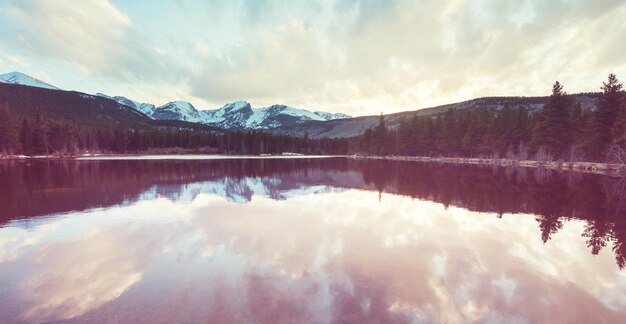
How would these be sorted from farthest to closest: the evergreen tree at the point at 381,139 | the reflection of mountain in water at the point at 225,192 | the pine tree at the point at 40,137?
the evergreen tree at the point at 381,139
the pine tree at the point at 40,137
the reflection of mountain in water at the point at 225,192

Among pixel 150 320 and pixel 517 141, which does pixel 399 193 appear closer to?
pixel 150 320

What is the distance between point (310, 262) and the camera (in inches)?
395

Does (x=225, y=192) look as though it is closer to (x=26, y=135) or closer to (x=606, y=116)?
(x=606, y=116)

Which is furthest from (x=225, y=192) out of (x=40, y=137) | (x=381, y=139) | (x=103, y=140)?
(x=103, y=140)

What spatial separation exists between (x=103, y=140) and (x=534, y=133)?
505 ft

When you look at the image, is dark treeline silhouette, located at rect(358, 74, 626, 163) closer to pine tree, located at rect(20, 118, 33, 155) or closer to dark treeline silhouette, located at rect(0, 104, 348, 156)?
dark treeline silhouette, located at rect(0, 104, 348, 156)

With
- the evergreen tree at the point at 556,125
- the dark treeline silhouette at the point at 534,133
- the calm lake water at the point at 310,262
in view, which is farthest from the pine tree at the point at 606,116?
the calm lake water at the point at 310,262

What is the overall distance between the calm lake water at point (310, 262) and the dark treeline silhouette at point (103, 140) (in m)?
96.1

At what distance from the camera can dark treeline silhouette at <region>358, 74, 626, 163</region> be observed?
50406 millimetres

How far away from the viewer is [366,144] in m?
142

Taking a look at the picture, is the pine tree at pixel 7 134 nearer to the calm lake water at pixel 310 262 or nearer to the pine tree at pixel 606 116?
the calm lake water at pixel 310 262

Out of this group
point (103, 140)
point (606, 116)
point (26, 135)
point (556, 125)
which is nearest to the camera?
Result: point (606, 116)

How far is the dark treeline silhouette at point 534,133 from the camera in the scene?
5041 cm

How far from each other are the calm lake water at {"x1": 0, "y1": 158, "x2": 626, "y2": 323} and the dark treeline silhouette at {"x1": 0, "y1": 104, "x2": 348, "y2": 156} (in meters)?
96.1
